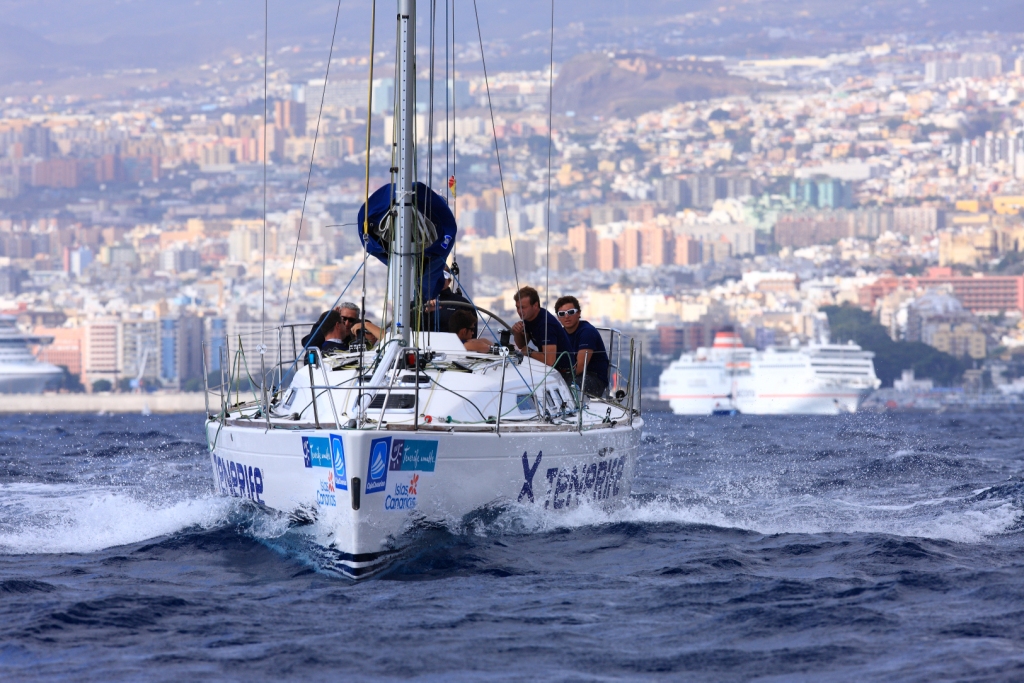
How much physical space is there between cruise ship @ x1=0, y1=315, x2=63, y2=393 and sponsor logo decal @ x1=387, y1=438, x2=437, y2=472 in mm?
89510

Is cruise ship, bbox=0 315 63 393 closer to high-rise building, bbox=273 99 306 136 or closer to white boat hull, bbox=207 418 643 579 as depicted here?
white boat hull, bbox=207 418 643 579

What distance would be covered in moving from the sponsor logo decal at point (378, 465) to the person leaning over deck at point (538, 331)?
2.27m

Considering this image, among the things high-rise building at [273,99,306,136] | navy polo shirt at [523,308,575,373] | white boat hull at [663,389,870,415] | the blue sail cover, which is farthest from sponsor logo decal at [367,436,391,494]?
high-rise building at [273,99,306,136]

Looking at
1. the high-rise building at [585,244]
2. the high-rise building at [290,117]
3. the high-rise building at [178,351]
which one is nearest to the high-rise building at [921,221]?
the high-rise building at [585,244]

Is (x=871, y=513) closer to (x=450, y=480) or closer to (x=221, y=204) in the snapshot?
(x=450, y=480)

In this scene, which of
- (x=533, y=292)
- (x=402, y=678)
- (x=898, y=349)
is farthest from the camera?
(x=898, y=349)

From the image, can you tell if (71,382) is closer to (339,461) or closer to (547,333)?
(547,333)

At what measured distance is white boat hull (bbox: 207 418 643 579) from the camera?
7.66 m

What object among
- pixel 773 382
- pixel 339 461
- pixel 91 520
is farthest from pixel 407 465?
pixel 773 382

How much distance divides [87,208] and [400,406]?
183 m

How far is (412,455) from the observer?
784 centimetres

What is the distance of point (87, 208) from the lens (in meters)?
183

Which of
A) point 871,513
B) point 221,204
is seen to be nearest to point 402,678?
point 871,513

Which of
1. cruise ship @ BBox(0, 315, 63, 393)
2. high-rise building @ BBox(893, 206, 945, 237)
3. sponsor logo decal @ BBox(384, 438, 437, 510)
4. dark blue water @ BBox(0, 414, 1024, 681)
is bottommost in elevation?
cruise ship @ BBox(0, 315, 63, 393)
